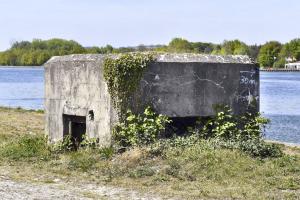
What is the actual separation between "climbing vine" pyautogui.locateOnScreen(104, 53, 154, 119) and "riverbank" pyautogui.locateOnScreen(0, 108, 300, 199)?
0.89 meters

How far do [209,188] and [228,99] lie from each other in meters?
3.26

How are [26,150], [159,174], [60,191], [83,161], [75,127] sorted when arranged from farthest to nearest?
1. [75,127]
2. [26,150]
3. [83,161]
4. [159,174]
5. [60,191]

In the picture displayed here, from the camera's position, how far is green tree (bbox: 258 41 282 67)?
138625 mm

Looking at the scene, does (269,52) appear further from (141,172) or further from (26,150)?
(141,172)

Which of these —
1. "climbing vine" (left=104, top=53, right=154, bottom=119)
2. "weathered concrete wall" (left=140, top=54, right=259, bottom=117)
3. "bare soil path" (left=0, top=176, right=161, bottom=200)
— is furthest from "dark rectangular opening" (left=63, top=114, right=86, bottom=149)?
Result: "bare soil path" (left=0, top=176, right=161, bottom=200)

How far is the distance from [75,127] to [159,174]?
11.4ft

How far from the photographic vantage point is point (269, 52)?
5517 inches

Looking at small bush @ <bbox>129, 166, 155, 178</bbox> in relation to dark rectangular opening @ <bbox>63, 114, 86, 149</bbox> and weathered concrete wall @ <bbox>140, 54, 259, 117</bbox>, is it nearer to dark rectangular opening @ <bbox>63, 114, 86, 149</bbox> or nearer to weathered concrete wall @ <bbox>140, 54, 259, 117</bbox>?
weathered concrete wall @ <bbox>140, 54, 259, 117</bbox>

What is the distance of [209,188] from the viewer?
27.5ft

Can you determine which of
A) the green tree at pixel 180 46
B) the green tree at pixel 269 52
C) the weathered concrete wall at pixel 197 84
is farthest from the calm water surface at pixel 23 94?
the green tree at pixel 269 52

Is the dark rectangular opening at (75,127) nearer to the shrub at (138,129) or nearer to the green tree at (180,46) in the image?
the shrub at (138,129)

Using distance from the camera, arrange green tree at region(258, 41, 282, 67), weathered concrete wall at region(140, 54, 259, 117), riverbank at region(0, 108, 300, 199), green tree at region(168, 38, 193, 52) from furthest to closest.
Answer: green tree at region(258, 41, 282, 67) → green tree at region(168, 38, 193, 52) → weathered concrete wall at region(140, 54, 259, 117) → riverbank at region(0, 108, 300, 199)

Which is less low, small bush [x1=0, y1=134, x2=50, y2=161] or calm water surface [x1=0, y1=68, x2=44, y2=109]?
small bush [x1=0, y1=134, x2=50, y2=161]

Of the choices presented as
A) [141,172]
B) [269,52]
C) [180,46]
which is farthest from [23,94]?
[269,52]
